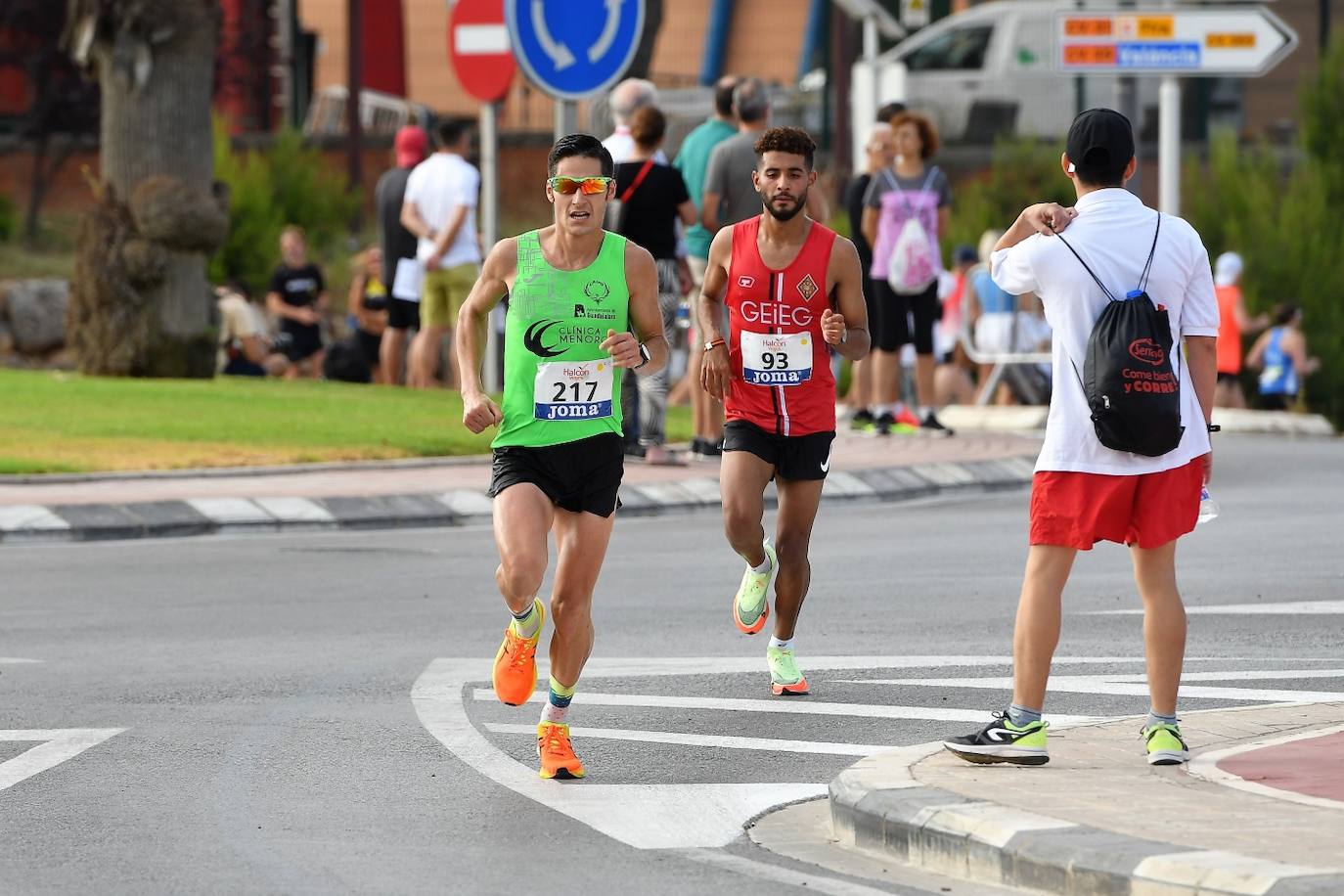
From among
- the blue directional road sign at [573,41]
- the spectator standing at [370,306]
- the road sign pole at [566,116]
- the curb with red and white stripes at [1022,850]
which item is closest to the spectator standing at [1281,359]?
the spectator standing at [370,306]

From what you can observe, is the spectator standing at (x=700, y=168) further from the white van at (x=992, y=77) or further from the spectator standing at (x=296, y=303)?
the white van at (x=992, y=77)

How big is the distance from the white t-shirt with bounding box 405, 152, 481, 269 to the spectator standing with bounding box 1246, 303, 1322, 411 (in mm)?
8059

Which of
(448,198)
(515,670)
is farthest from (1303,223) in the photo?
(515,670)

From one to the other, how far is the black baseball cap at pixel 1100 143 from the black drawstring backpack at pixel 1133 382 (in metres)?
0.43

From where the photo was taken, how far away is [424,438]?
18.5 m

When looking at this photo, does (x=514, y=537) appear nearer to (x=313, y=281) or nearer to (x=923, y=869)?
(x=923, y=869)

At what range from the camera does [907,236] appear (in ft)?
60.2

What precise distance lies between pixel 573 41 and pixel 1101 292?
10.6m

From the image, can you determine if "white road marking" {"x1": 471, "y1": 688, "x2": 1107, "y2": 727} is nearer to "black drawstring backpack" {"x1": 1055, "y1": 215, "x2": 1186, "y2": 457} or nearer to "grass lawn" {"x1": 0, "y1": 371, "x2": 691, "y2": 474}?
"black drawstring backpack" {"x1": 1055, "y1": 215, "x2": 1186, "y2": 457}

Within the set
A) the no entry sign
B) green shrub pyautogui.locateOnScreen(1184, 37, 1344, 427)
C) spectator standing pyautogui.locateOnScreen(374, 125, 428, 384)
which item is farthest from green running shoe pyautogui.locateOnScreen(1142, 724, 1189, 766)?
green shrub pyautogui.locateOnScreen(1184, 37, 1344, 427)

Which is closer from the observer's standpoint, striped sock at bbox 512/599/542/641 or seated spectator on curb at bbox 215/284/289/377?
striped sock at bbox 512/599/542/641

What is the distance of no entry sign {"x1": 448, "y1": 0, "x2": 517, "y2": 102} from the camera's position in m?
20.4

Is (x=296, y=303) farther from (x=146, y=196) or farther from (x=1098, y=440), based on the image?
(x=1098, y=440)

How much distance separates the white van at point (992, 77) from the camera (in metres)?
34.1
